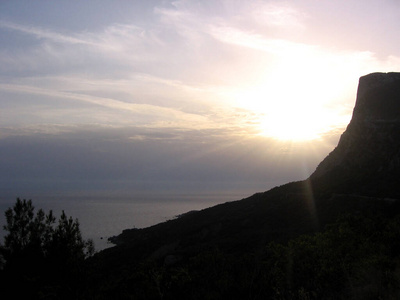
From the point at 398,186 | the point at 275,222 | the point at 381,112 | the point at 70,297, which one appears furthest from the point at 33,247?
the point at 381,112

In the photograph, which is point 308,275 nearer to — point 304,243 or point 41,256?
point 304,243

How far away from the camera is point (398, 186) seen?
4816cm

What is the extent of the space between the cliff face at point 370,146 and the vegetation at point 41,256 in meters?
39.4

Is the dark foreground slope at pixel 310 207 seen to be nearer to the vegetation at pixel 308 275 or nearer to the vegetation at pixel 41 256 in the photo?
the vegetation at pixel 308 275

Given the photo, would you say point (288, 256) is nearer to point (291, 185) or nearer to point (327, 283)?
point (327, 283)

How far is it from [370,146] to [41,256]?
5051 centimetres

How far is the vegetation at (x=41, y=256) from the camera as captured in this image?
20734mm

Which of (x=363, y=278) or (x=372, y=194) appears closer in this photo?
(x=363, y=278)

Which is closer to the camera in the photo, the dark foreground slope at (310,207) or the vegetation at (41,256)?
the vegetation at (41,256)

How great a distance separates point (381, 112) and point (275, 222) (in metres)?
28.1

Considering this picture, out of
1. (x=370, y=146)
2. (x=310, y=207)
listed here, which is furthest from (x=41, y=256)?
(x=370, y=146)

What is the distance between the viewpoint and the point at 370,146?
58.3m

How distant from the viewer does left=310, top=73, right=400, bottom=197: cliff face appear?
52.4 metres

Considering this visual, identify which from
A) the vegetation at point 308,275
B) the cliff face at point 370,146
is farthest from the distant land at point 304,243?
the cliff face at point 370,146
